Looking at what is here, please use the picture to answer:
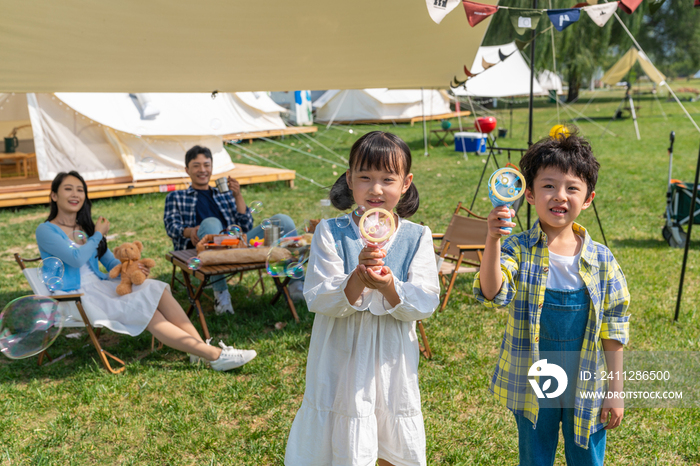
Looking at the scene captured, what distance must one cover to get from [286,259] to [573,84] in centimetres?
2880

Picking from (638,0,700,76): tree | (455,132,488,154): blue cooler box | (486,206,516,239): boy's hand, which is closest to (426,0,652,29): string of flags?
(486,206,516,239): boy's hand

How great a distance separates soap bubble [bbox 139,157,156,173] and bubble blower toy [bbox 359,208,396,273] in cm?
921

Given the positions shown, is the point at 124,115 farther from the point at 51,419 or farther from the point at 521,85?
the point at 521,85

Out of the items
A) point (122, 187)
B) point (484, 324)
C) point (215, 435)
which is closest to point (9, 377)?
point (215, 435)

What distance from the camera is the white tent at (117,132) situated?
9.22 meters

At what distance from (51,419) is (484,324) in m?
3.27

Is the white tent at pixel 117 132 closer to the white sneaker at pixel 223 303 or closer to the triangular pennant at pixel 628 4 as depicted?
the white sneaker at pixel 223 303

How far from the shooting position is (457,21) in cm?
463

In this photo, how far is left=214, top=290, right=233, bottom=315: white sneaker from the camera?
4.98m

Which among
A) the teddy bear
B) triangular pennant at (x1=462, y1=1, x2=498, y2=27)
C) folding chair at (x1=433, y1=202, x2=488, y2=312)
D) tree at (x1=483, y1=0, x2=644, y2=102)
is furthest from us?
tree at (x1=483, y1=0, x2=644, y2=102)

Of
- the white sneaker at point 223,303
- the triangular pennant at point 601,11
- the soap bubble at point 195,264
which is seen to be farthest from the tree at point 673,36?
the soap bubble at point 195,264

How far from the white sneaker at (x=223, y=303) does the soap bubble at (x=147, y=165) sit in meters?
5.85

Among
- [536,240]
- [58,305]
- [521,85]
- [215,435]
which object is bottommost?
[215,435]

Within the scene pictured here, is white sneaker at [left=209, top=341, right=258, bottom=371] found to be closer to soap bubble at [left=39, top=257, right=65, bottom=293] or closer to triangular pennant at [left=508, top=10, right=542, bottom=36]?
soap bubble at [left=39, top=257, right=65, bottom=293]
